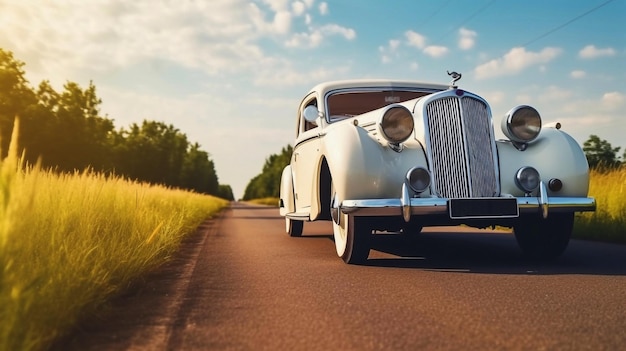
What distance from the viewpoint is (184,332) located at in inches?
112

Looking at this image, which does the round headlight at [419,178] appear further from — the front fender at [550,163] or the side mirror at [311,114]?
the side mirror at [311,114]

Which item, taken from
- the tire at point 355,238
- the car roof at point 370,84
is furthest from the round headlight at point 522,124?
the car roof at point 370,84

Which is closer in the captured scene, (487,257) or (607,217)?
(487,257)

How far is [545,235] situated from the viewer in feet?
18.9

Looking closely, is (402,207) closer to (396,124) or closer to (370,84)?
(396,124)

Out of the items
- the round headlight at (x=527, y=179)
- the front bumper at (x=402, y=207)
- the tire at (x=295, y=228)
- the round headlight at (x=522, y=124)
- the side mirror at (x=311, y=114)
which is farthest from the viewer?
the tire at (x=295, y=228)

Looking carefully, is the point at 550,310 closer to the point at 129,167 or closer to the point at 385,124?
the point at 385,124

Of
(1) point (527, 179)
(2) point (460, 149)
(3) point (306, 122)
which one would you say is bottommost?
(1) point (527, 179)

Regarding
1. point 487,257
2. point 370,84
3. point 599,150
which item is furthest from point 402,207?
point 599,150

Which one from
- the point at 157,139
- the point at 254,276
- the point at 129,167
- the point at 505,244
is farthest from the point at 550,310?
the point at 157,139

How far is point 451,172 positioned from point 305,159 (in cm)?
265

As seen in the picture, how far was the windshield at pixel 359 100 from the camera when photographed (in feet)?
23.4

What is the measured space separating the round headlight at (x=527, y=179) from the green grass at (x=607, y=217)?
3.40m

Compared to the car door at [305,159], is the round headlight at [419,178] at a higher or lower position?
lower
